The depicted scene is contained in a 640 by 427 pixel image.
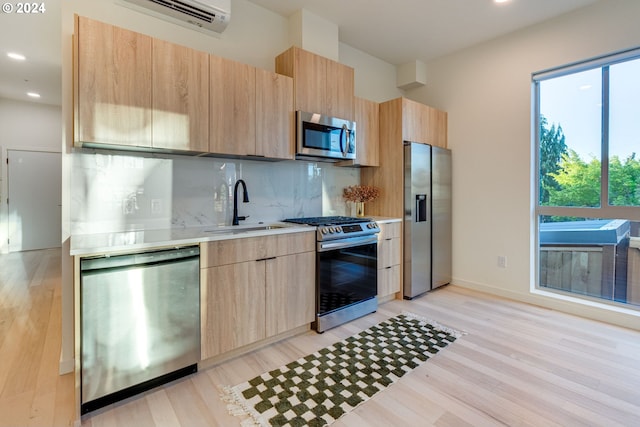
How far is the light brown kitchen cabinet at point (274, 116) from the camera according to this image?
2.53 m

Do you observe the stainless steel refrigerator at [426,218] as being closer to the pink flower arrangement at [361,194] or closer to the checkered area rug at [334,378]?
the pink flower arrangement at [361,194]

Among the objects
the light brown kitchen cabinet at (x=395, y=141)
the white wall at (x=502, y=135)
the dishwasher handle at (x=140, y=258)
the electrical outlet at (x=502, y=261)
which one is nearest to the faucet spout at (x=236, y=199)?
the dishwasher handle at (x=140, y=258)

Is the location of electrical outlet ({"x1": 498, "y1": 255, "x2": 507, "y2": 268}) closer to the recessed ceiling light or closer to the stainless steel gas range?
the stainless steel gas range

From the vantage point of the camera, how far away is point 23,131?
19.6 ft

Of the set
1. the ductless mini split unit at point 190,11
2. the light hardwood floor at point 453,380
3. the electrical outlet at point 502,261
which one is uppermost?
the ductless mini split unit at point 190,11

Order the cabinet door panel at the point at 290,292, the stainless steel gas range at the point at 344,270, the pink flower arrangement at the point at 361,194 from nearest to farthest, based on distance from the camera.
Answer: the cabinet door panel at the point at 290,292 < the stainless steel gas range at the point at 344,270 < the pink flower arrangement at the point at 361,194

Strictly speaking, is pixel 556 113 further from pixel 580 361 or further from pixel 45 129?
pixel 45 129

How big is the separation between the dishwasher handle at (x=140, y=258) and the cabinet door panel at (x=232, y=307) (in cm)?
18

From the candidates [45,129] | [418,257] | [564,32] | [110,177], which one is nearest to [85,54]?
[110,177]

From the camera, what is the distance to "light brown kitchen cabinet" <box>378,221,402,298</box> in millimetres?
3254

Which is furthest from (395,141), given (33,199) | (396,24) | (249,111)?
(33,199)

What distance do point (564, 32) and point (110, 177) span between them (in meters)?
4.36

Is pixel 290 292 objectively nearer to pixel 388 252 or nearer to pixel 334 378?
pixel 334 378

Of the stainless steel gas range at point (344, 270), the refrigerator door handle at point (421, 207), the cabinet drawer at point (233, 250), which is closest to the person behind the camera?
the cabinet drawer at point (233, 250)
